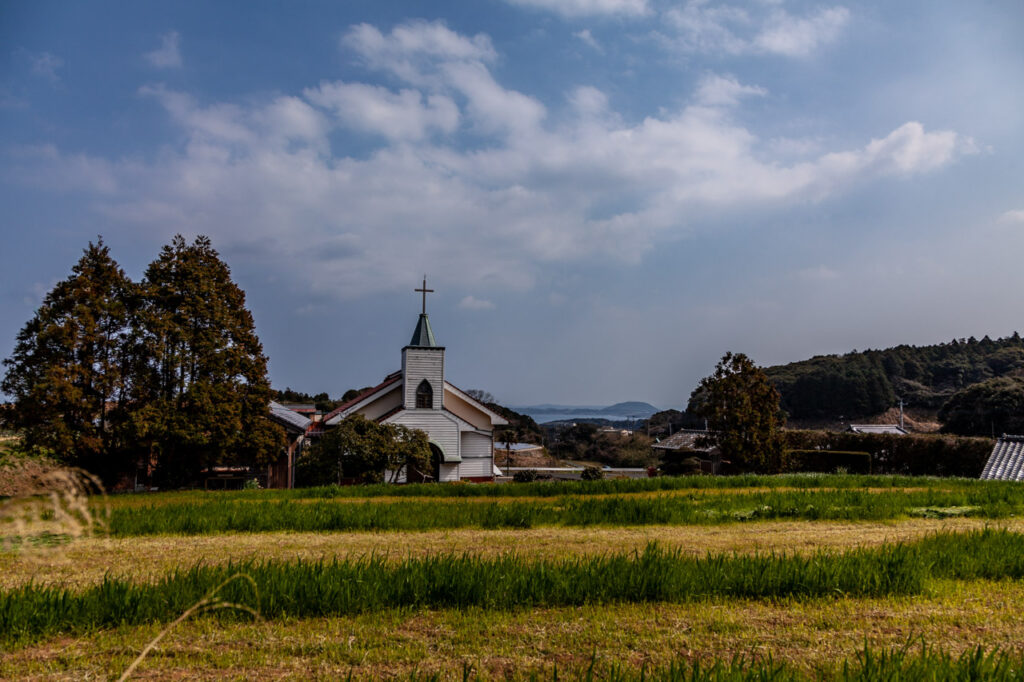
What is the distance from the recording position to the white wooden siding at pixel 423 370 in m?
33.0

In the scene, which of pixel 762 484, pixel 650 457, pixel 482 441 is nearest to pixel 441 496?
pixel 762 484

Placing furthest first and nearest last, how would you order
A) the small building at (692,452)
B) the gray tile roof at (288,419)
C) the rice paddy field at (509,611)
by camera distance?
the small building at (692,452) → the gray tile roof at (288,419) → the rice paddy field at (509,611)

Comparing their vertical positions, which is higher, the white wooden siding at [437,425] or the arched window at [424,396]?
the arched window at [424,396]

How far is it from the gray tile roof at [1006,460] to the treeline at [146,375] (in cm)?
2670

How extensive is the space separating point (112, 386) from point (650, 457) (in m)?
45.1

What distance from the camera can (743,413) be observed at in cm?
2816

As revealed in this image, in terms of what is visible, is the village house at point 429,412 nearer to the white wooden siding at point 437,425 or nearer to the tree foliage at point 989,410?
the white wooden siding at point 437,425

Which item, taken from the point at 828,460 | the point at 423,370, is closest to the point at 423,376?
the point at 423,370

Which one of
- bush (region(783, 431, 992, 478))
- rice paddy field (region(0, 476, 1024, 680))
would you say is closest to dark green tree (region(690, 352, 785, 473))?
bush (region(783, 431, 992, 478))

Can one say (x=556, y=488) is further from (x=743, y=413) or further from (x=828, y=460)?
(x=828, y=460)

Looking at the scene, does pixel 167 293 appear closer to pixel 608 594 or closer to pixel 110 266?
pixel 110 266

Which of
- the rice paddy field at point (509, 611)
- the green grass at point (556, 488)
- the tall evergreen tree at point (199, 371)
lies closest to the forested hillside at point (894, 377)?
the green grass at point (556, 488)

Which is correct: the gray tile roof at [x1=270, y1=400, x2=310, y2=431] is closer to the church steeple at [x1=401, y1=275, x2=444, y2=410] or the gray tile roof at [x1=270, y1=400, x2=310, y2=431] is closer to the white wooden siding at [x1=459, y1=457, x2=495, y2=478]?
the church steeple at [x1=401, y1=275, x2=444, y2=410]

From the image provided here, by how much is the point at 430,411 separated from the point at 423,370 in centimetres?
201
